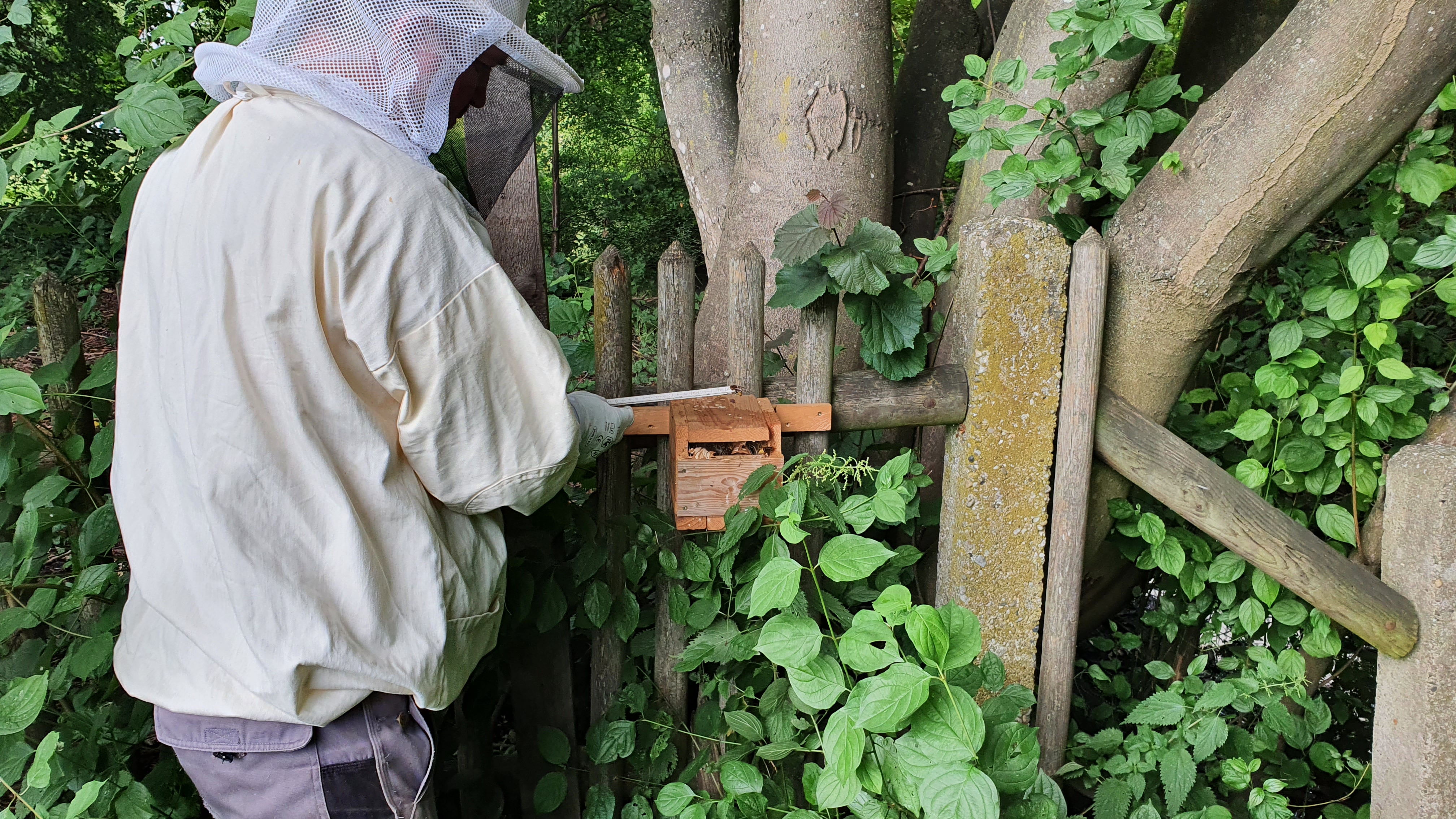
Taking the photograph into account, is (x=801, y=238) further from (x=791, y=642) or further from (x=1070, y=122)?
(x=791, y=642)

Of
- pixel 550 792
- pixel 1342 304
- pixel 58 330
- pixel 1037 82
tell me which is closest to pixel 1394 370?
pixel 1342 304

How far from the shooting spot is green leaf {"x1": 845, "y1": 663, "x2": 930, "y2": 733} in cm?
127

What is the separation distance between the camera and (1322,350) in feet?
7.14

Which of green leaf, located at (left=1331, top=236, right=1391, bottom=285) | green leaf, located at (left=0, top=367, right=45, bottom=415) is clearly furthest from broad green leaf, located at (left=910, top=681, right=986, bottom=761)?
green leaf, located at (left=0, top=367, right=45, bottom=415)

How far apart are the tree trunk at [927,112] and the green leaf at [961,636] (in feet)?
6.54

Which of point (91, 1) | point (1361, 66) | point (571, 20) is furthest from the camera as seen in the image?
point (571, 20)

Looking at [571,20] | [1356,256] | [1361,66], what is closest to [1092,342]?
[1356,256]

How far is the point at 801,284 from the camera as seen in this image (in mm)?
1802

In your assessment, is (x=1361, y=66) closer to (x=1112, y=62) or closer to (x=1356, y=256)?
(x=1356, y=256)

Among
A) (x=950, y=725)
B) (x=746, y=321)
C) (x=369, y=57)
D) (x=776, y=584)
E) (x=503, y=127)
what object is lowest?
(x=950, y=725)

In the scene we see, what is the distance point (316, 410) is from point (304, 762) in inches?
21.4

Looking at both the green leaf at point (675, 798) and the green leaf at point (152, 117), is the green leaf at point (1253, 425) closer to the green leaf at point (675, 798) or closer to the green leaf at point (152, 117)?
the green leaf at point (675, 798)

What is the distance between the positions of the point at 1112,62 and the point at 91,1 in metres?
6.43

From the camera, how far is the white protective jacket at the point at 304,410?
1.16 metres
